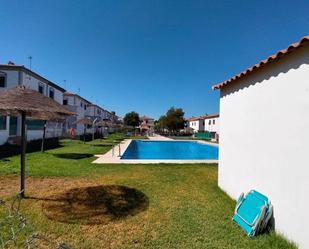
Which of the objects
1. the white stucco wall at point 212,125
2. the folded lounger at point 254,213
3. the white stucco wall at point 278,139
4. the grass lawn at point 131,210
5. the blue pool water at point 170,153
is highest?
the white stucco wall at point 212,125

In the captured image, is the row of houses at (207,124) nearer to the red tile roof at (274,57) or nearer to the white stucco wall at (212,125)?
the white stucco wall at (212,125)

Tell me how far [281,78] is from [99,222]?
5162mm

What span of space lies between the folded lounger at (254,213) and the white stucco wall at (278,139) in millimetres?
168

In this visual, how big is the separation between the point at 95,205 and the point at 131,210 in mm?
1091

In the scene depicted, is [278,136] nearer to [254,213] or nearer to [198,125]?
[254,213]

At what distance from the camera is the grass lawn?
4.21 m

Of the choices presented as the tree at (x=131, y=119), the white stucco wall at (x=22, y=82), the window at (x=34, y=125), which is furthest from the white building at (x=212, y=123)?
the window at (x=34, y=125)

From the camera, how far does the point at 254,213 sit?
4.71 meters

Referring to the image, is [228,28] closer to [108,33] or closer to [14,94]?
[108,33]

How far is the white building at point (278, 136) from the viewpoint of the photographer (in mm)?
3807

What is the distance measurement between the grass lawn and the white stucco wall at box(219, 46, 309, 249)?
2.18 ft

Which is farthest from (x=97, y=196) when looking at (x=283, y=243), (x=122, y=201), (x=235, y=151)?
(x=283, y=243)

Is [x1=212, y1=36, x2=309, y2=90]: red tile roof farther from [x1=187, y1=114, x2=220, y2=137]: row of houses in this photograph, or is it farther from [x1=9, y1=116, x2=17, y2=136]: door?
[x1=187, y1=114, x2=220, y2=137]: row of houses

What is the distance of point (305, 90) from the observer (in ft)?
12.4
